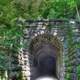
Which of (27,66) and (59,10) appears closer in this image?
(27,66)

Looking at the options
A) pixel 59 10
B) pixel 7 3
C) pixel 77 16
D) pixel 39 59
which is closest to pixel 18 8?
pixel 7 3

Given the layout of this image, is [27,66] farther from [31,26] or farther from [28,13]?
[28,13]

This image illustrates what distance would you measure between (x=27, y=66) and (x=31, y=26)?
2.36 meters

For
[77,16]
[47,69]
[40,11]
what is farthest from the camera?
[47,69]

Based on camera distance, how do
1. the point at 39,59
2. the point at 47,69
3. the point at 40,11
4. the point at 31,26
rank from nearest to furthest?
the point at 31,26, the point at 40,11, the point at 39,59, the point at 47,69

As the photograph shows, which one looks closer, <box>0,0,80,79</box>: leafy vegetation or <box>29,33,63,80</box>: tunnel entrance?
<box>0,0,80,79</box>: leafy vegetation

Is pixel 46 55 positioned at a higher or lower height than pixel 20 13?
lower

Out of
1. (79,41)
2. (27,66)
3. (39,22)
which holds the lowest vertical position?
(27,66)

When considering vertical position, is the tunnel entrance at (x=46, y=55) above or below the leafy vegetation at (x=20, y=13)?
below

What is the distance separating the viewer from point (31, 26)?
17953 millimetres

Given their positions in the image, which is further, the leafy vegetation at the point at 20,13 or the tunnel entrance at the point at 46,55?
the tunnel entrance at the point at 46,55

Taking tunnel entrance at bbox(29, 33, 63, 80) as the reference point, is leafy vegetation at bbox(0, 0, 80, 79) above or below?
above

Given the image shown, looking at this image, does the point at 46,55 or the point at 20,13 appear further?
the point at 46,55

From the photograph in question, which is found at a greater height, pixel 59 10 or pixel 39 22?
pixel 59 10
